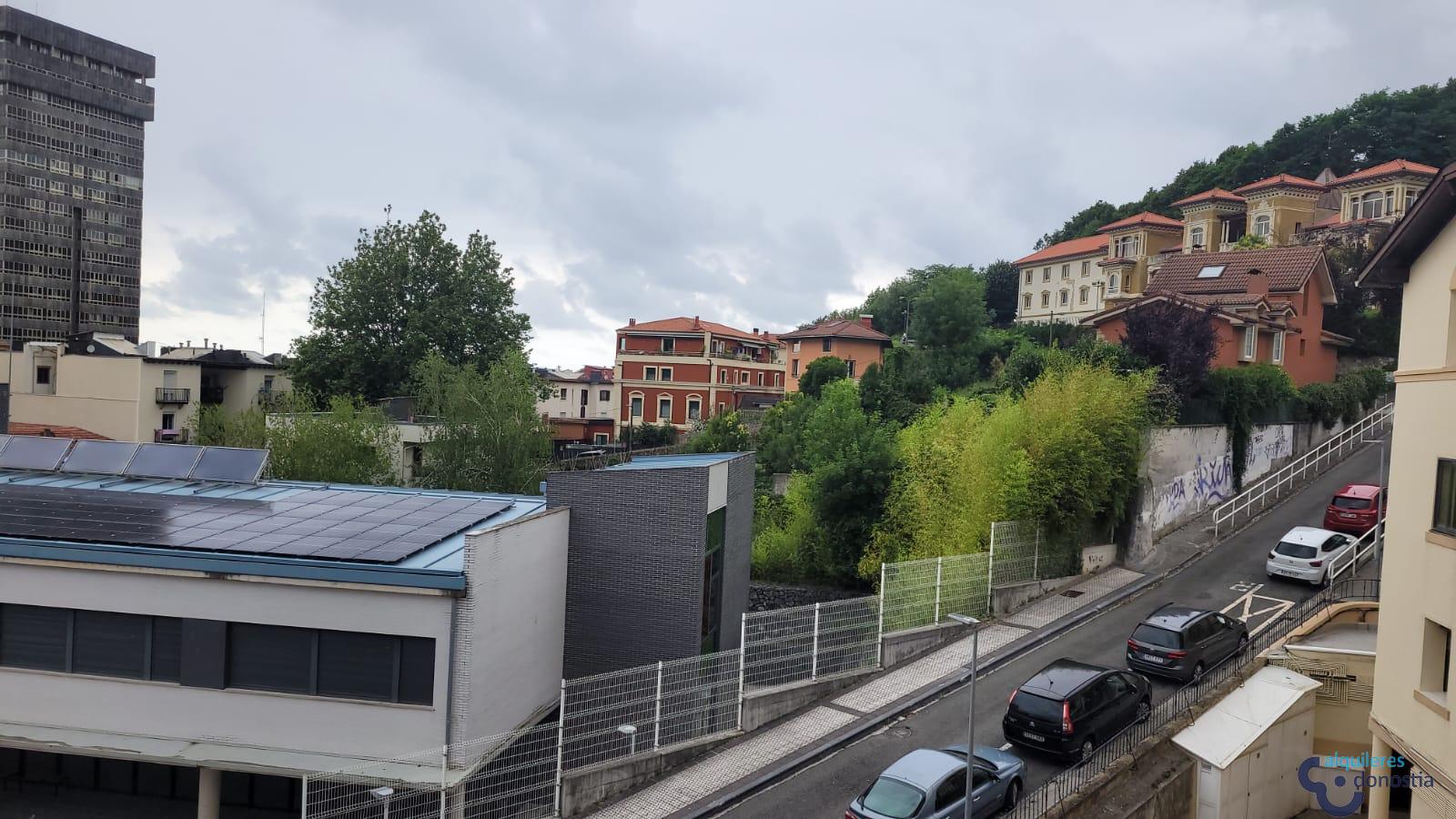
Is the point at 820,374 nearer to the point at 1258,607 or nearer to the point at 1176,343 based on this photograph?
the point at 1176,343

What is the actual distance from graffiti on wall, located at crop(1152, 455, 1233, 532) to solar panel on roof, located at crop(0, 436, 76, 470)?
3019 centimetres

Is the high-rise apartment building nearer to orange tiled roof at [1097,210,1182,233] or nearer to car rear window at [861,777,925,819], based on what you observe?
orange tiled roof at [1097,210,1182,233]

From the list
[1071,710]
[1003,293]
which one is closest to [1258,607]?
[1071,710]

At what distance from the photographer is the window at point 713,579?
17906mm

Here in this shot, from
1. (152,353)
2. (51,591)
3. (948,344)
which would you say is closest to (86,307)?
(152,353)

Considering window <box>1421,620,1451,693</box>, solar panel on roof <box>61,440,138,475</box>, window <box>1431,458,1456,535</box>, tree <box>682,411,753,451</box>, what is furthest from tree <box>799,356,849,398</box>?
window <box>1421,620,1451,693</box>

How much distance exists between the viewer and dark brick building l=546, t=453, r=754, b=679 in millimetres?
16703

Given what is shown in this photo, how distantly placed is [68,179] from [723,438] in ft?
316

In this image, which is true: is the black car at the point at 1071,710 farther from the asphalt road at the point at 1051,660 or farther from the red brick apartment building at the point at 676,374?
the red brick apartment building at the point at 676,374

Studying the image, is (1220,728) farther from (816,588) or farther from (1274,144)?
(1274,144)

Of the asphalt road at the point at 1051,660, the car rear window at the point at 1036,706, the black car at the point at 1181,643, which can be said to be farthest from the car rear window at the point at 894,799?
the black car at the point at 1181,643

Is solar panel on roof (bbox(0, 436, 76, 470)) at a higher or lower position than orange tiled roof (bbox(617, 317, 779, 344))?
lower

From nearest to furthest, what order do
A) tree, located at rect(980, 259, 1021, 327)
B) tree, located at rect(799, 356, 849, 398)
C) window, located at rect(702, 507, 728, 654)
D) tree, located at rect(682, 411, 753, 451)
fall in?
window, located at rect(702, 507, 728, 654), tree, located at rect(682, 411, 753, 451), tree, located at rect(799, 356, 849, 398), tree, located at rect(980, 259, 1021, 327)

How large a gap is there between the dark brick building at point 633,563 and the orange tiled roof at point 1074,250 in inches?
2391
